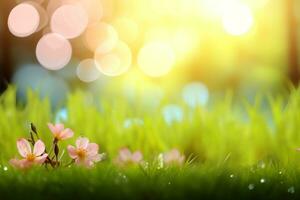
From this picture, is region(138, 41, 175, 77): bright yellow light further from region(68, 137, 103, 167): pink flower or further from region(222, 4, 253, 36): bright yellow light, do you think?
region(68, 137, 103, 167): pink flower

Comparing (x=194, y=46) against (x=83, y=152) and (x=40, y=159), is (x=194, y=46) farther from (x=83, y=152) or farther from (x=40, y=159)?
(x=40, y=159)

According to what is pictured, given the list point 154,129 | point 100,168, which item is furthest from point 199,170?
point 154,129

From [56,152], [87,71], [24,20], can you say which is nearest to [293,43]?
[87,71]

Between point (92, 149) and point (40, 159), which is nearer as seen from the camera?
point (40, 159)

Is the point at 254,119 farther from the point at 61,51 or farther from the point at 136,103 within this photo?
the point at 61,51

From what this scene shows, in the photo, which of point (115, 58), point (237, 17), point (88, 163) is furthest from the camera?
point (115, 58)

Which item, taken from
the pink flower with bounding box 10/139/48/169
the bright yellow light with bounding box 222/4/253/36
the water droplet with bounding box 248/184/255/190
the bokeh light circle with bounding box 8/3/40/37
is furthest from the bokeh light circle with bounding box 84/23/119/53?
the water droplet with bounding box 248/184/255/190

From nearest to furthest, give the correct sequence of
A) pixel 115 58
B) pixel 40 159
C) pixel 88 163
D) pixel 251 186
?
1. pixel 251 186
2. pixel 40 159
3. pixel 88 163
4. pixel 115 58

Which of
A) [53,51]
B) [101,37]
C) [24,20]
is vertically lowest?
[101,37]
